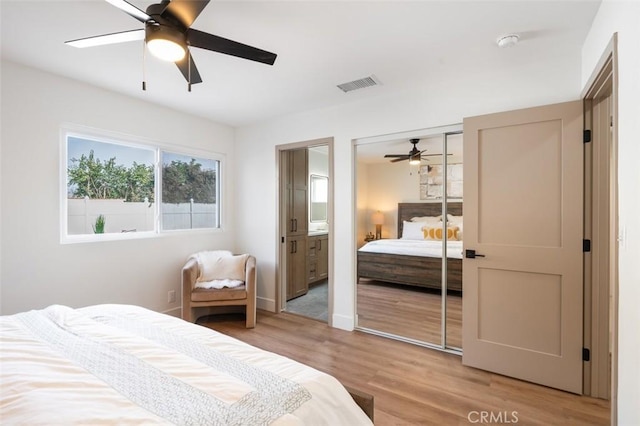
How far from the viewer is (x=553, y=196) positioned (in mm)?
2236

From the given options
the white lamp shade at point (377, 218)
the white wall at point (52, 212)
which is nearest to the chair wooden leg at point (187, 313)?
the white wall at point (52, 212)

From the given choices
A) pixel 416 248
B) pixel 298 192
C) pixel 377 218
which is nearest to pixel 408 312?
pixel 416 248

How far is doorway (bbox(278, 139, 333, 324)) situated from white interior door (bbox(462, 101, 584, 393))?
1489mm

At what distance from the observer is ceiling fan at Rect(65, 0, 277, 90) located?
137cm

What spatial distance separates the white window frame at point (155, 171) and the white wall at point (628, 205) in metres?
3.83

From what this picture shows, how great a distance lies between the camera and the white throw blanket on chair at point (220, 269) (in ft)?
11.5

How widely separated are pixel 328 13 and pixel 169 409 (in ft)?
6.77

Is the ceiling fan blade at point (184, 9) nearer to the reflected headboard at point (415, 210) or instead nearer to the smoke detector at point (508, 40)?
the smoke detector at point (508, 40)

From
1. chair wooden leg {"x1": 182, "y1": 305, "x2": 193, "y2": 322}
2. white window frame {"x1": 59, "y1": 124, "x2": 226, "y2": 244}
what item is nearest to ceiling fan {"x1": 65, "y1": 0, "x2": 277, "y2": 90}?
white window frame {"x1": 59, "y1": 124, "x2": 226, "y2": 244}

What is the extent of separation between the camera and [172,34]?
4.76 feet

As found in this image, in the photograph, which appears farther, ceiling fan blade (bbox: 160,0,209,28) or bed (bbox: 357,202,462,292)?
bed (bbox: 357,202,462,292)

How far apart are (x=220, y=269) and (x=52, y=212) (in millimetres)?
1625

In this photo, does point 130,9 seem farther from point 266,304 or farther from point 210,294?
point 266,304

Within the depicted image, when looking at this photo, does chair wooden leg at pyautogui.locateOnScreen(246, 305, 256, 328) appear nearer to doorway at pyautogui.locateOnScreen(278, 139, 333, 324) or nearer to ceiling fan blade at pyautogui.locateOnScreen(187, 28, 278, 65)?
doorway at pyautogui.locateOnScreen(278, 139, 333, 324)
